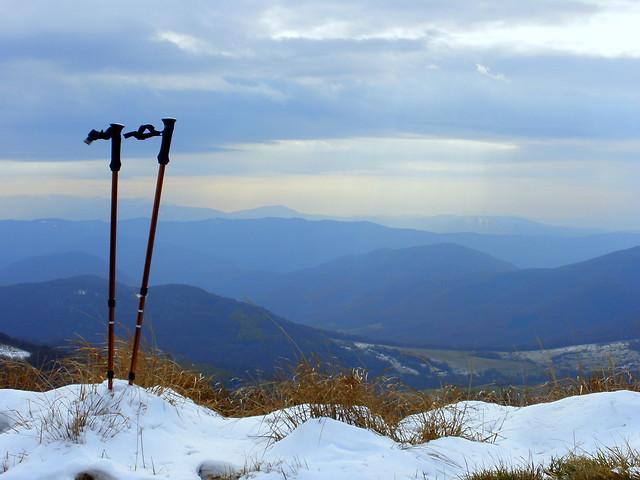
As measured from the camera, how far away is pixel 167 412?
18.1ft

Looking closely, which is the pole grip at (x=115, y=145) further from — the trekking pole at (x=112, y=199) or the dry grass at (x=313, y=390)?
the dry grass at (x=313, y=390)

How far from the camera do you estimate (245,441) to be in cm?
529

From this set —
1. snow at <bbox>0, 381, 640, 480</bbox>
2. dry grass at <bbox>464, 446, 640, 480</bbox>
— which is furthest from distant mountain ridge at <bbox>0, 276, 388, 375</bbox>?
dry grass at <bbox>464, 446, 640, 480</bbox>

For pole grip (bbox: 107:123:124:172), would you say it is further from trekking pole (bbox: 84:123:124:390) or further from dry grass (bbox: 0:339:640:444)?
dry grass (bbox: 0:339:640:444)

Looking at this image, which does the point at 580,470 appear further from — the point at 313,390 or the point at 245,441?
the point at 245,441

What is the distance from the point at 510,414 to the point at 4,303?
13990 cm

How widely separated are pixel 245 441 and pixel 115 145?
305 cm

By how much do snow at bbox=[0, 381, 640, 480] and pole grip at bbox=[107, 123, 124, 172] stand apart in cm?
211

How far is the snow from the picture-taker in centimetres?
433

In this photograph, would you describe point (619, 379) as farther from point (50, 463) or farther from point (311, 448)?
point (50, 463)

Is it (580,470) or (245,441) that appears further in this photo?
(245,441)

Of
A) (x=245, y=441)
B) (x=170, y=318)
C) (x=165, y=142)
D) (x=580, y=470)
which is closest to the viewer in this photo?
(x=580, y=470)

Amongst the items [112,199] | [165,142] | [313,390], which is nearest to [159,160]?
[165,142]

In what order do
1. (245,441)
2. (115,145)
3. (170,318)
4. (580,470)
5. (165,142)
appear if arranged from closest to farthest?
1. (580,470)
2. (245,441)
3. (115,145)
4. (165,142)
5. (170,318)
